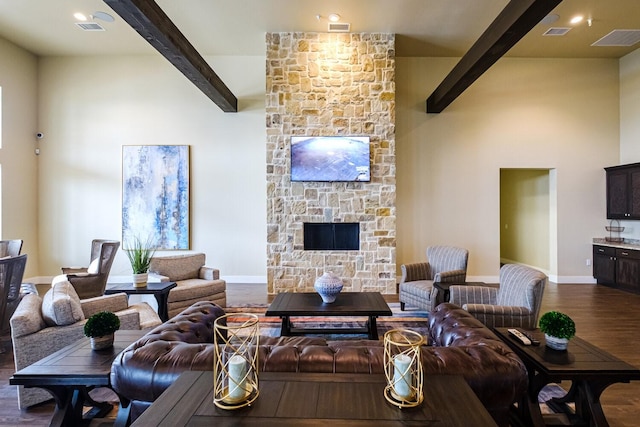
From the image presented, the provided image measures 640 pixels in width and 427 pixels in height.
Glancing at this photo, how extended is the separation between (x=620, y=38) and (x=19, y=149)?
10.8 meters

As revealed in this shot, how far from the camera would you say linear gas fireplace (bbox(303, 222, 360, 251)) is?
5602 mm

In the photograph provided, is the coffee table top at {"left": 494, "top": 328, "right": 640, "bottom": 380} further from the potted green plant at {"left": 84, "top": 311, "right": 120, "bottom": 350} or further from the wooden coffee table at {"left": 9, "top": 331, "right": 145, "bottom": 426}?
the potted green plant at {"left": 84, "top": 311, "right": 120, "bottom": 350}

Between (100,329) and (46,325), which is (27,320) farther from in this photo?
(100,329)

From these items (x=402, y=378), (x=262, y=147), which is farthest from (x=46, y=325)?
(x=262, y=147)

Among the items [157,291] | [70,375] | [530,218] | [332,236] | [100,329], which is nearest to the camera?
[70,375]

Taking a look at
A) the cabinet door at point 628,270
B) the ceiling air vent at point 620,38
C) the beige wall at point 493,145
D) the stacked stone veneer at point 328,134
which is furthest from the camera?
the beige wall at point 493,145

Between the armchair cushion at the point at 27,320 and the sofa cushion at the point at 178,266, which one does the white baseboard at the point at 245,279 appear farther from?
the armchair cushion at the point at 27,320

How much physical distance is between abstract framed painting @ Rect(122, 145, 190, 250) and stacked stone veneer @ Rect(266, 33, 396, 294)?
6.35 ft

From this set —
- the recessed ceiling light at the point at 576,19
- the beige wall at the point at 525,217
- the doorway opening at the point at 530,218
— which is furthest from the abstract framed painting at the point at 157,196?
the beige wall at the point at 525,217

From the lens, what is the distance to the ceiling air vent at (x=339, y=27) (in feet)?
16.9

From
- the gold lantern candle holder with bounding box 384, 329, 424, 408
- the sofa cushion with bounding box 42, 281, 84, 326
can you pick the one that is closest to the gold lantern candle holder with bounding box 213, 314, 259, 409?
the gold lantern candle holder with bounding box 384, 329, 424, 408

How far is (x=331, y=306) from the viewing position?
328 cm

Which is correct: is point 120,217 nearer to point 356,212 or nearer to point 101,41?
point 101,41

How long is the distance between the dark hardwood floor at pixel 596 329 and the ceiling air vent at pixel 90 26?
4.84 meters
